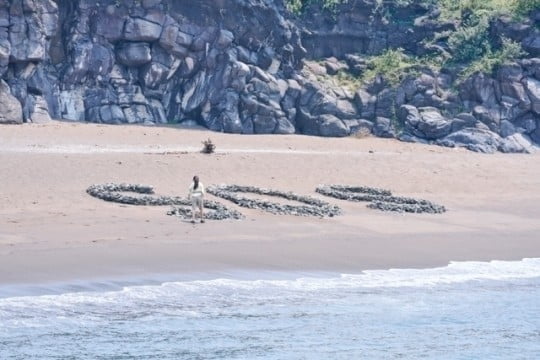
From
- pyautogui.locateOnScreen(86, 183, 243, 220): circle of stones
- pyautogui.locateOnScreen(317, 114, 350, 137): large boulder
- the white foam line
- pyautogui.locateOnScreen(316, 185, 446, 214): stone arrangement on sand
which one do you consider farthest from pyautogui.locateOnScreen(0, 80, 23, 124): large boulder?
the white foam line

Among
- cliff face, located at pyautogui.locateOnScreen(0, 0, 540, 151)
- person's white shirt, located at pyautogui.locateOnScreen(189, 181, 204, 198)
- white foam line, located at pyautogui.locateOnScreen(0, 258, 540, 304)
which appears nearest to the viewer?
white foam line, located at pyautogui.locateOnScreen(0, 258, 540, 304)

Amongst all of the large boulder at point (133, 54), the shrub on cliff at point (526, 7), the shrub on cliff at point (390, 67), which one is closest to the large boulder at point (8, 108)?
the large boulder at point (133, 54)

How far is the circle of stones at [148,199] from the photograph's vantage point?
21.4m

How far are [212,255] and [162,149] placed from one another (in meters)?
9.55

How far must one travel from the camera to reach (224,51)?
34.1 metres

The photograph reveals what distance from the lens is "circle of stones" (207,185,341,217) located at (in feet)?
73.9

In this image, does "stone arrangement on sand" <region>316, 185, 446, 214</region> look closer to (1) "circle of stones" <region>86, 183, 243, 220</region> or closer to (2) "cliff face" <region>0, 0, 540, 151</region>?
(1) "circle of stones" <region>86, 183, 243, 220</region>

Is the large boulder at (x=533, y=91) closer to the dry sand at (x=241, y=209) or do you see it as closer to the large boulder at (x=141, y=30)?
the dry sand at (x=241, y=209)

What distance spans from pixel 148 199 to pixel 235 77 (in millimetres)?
12593

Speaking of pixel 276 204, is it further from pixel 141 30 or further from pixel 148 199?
pixel 141 30

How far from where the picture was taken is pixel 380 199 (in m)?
25.1

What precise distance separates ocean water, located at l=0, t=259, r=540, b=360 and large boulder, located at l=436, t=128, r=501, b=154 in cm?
1477

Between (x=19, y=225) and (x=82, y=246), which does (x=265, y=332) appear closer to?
(x=82, y=246)

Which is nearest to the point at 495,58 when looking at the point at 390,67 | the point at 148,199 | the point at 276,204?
the point at 390,67
